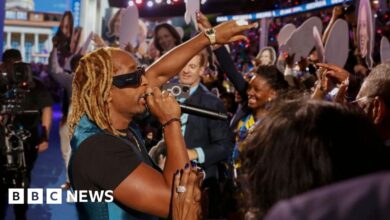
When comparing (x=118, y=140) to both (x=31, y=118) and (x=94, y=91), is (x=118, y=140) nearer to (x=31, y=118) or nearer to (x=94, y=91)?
(x=94, y=91)

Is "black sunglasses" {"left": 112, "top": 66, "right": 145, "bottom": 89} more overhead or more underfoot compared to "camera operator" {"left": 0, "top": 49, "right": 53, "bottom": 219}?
more overhead

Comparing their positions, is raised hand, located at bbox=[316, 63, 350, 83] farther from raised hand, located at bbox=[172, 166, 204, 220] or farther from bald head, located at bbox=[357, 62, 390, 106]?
raised hand, located at bbox=[172, 166, 204, 220]

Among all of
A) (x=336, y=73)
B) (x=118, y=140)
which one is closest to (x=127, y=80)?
(x=118, y=140)

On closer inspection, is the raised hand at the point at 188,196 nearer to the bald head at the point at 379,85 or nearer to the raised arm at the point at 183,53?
the bald head at the point at 379,85

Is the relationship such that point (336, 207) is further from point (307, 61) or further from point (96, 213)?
point (307, 61)

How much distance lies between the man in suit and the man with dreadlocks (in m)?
1.45

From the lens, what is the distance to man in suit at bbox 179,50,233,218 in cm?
355

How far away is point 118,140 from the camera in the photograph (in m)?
1.82

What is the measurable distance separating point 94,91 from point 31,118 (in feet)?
10.8

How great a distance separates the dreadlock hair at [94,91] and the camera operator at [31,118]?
2.79 metres

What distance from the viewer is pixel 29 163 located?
489 cm

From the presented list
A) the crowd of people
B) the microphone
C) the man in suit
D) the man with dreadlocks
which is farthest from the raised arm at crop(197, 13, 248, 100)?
the man with dreadlocks

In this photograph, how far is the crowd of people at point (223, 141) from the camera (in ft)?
2.61

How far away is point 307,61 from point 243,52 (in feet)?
37.3
